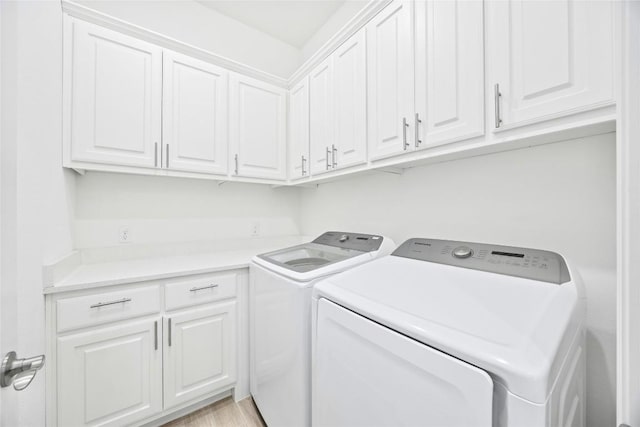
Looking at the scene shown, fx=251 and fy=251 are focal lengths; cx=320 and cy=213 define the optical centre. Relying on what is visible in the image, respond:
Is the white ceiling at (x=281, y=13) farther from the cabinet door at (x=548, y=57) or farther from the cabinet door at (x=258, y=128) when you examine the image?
the cabinet door at (x=548, y=57)

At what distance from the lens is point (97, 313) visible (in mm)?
1268

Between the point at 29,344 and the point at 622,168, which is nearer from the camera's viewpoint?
the point at 622,168

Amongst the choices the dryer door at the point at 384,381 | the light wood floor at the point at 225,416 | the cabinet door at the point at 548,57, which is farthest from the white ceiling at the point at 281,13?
the light wood floor at the point at 225,416

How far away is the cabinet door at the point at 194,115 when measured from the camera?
1.73m

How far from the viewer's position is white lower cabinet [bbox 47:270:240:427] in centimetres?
121

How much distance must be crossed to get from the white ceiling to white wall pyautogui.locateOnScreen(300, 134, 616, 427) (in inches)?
69.7

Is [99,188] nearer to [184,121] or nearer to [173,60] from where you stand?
[184,121]

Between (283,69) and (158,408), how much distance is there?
2.95 m

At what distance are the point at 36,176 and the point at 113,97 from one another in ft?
2.34

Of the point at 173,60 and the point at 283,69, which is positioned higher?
the point at 283,69

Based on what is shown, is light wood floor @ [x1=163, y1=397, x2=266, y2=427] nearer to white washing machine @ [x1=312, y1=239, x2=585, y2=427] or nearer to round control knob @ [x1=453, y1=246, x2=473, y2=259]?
white washing machine @ [x1=312, y1=239, x2=585, y2=427]

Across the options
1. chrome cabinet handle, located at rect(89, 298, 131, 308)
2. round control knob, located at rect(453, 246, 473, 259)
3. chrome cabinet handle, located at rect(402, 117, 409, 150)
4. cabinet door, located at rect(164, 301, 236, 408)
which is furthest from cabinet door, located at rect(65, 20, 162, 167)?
round control knob, located at rect(453, 246, 473, 259)

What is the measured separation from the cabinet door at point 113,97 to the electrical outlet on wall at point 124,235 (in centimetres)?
51

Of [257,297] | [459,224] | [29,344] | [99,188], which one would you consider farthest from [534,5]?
[99,188]
